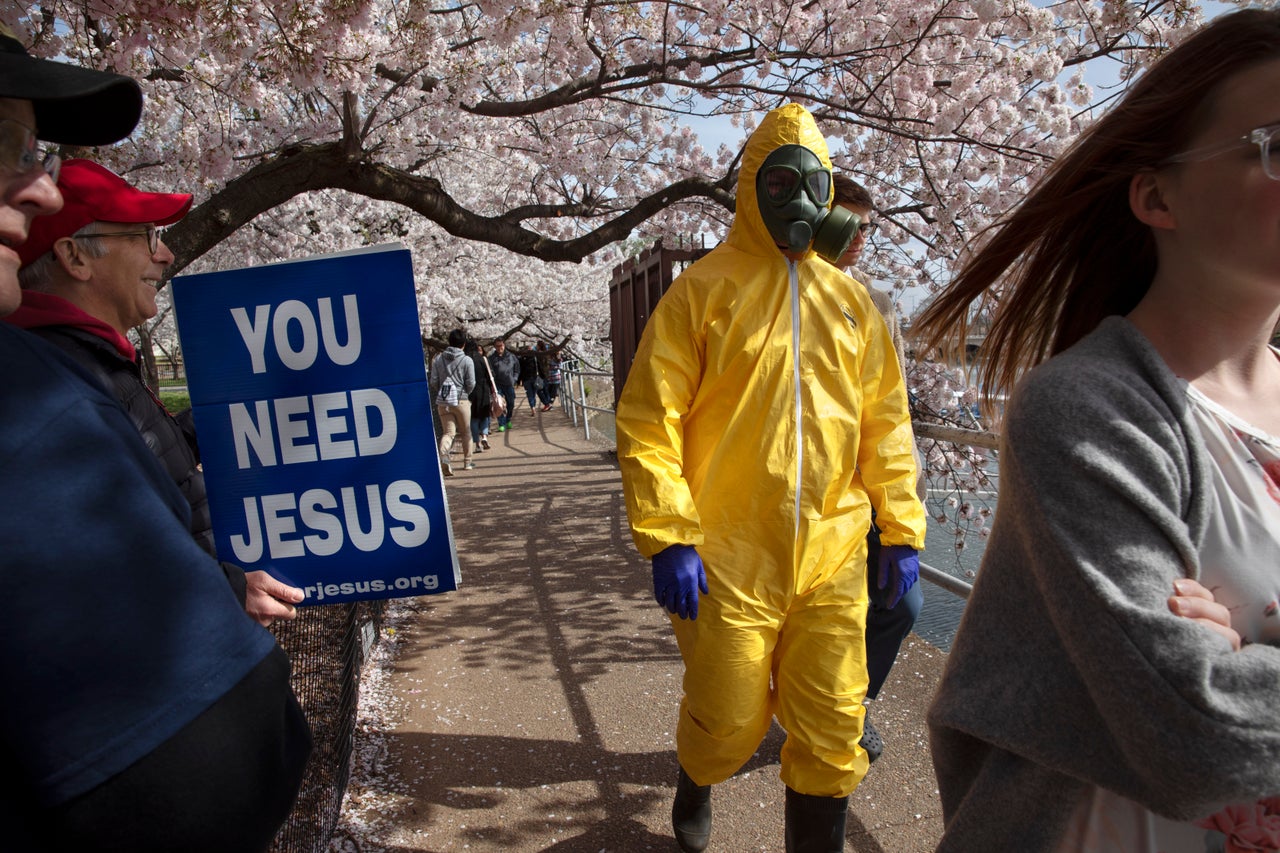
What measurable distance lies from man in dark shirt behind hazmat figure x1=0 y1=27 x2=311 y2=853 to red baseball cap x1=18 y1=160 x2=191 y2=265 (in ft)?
3.83

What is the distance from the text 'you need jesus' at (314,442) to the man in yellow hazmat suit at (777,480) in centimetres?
69

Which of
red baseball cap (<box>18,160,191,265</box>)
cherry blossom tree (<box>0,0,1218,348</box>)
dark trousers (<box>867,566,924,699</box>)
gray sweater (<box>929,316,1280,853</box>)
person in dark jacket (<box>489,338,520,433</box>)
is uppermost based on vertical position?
cherry blossom tree (<box>0,0,1218,348</box>)

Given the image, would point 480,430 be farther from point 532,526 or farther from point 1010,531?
point 1010,531

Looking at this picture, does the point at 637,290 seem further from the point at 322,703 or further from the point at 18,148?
the point at 18,148

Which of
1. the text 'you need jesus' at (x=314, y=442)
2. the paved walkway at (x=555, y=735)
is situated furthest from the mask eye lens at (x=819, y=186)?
the paved walkway at (x=555, y=735)

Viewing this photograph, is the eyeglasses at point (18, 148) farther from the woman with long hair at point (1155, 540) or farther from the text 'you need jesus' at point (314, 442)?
the woman with long hair at point (1155, 540)

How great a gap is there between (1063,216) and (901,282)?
25.2 feet

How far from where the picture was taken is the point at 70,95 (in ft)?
2.91

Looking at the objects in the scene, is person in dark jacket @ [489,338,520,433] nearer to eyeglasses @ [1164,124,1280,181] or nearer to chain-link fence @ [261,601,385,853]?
chain-link fence @ [261,601,385,853]

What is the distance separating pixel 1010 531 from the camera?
3.70 ft

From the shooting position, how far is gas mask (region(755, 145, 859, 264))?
2451mm

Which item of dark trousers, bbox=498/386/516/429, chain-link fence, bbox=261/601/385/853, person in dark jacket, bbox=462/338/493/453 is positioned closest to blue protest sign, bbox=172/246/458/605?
chain-link fence, bbox=261/601/385/853

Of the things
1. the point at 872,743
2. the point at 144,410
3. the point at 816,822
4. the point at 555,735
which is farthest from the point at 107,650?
the point at 555,735

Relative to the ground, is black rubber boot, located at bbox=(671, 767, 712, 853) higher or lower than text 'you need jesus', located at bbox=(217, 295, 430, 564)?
lower
